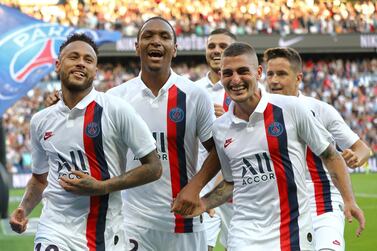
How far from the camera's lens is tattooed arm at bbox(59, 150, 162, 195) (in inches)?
192

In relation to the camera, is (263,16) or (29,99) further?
(263,16)

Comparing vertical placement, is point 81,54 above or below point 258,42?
above

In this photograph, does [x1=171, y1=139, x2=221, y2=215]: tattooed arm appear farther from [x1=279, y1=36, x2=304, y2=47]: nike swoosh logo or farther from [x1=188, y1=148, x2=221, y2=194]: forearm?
[x1=279, y1=36, x2=304, y2=47]: nike swoosh logo

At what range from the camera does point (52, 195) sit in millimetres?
5207

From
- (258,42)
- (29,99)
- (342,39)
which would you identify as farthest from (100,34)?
(342,39)

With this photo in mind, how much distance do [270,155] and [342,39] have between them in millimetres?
38375

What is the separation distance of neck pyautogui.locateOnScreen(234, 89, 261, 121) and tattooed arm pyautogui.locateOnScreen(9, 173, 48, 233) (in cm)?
141

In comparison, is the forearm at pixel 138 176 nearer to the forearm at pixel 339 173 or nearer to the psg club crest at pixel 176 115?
the psg club crest at pixel 176 115

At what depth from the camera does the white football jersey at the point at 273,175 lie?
5137 mm

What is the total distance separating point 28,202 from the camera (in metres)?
5.57

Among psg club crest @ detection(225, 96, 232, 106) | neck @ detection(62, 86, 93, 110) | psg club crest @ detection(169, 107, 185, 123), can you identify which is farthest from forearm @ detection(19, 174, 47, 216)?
psg club crest @ detection(225, 96, 232, 106)

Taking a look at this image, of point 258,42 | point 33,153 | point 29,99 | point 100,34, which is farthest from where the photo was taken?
point 258,42

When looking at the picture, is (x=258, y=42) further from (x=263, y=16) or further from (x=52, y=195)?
(x=52, y=195)

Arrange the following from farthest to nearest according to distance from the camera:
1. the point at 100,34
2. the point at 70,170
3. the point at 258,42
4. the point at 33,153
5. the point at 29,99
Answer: the point at 258,42 → the point at 29,99 → the point at 100,34 → the point at 33,153 → the point at 70,170
